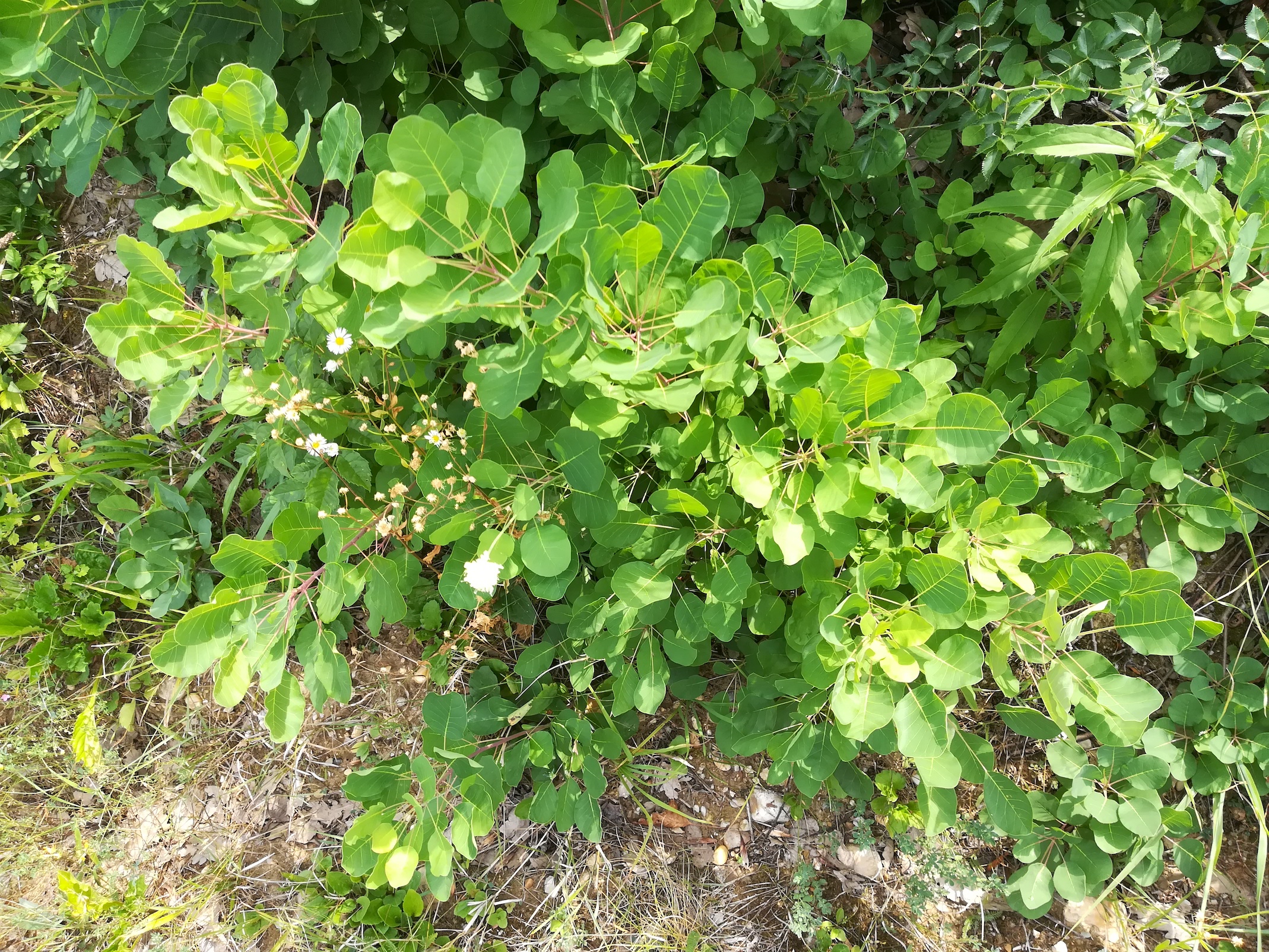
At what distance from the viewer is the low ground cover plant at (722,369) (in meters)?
1.30

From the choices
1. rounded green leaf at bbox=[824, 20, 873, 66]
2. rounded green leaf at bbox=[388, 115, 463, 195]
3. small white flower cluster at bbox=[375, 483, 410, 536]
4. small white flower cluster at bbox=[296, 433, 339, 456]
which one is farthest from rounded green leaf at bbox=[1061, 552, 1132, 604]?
small white flower cluster at bbox=[296, 433, 339, 456]

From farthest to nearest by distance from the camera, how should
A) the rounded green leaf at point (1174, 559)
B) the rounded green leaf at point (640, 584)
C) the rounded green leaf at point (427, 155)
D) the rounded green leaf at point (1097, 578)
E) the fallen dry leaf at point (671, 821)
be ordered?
the fallen dry leaf at point (671, 821), the rounded green leaf at point (1174, 559), the rounded green leaf at point (640, 584), the rounded green leaf at point (1097, 578), the rounded green leaf at point (427, 155)

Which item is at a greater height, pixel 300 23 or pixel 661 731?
pixel 300 23

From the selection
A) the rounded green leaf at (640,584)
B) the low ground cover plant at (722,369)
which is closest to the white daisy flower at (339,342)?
the low ground cover plant at (722,369)

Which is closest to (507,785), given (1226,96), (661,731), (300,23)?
(661,731)

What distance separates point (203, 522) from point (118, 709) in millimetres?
1046

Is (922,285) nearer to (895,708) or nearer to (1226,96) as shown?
(1226,96)

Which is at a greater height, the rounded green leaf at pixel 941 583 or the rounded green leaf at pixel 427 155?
the rounded green leaf at pixel 427 155

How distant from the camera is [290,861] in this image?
9.87 ft

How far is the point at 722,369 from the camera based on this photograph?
1466mm

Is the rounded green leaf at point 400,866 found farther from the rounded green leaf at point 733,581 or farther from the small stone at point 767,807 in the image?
the small stone at point 767,807

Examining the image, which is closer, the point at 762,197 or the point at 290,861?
the point at 762,197

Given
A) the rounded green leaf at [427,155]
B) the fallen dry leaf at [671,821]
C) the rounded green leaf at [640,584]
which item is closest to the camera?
the rounded green leaf at [427,155]

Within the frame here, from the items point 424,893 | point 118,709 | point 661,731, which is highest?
point 661,731
